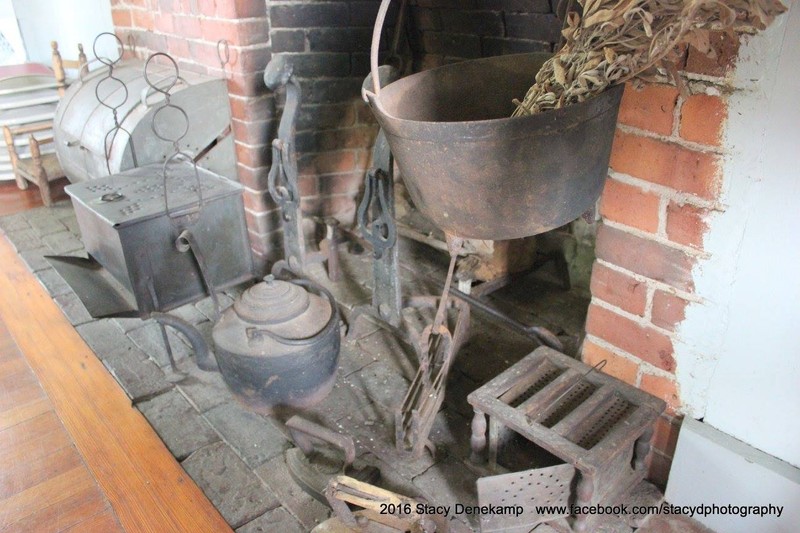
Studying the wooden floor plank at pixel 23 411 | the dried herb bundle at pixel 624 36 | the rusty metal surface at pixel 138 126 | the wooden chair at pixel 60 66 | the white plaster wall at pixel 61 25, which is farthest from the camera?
the white plaster wall at pixel 61 25

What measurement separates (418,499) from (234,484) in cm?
48

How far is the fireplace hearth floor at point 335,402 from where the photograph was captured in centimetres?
154

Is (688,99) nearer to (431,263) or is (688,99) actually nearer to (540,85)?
(540,85)

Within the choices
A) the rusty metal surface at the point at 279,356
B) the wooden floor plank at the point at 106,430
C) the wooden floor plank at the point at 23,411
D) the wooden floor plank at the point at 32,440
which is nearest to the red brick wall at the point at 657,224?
the rusty metal surface at the point at 279,356

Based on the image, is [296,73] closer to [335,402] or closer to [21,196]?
[335,402]

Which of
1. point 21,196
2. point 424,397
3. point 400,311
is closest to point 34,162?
point 21,196

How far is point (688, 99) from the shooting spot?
4.03ft

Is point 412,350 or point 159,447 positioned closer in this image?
point 159,447

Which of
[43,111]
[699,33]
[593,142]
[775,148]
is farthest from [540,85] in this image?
[43,111]

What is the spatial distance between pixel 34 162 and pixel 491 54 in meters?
2.41

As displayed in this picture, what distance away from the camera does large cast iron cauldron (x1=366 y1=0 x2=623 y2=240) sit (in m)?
1.04

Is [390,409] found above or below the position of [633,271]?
below

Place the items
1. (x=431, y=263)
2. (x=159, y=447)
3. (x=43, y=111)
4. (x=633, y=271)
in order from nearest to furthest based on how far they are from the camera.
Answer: (x=633, y=271)
(x=159, y=447)
(x=431, y=263)
(x=43, y=111)

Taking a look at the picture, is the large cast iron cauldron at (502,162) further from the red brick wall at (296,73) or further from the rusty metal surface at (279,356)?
the red brick wall at (296,73)
